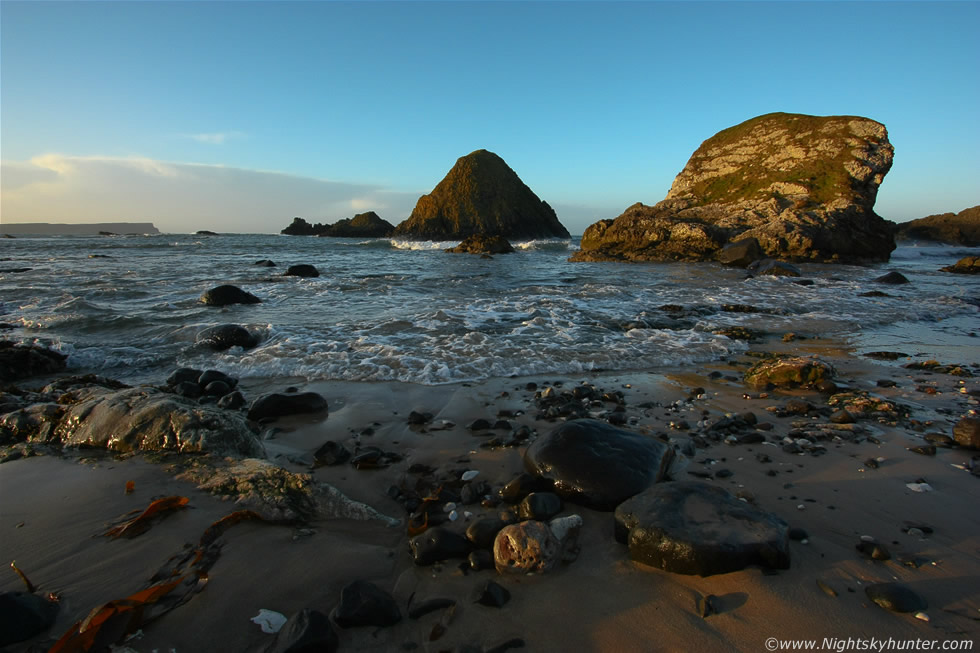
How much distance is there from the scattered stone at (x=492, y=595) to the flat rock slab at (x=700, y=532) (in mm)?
690

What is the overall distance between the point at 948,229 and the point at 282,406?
234 ft

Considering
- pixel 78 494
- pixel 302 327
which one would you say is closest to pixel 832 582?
pixel 78 494

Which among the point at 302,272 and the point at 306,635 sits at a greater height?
the point at 302,272

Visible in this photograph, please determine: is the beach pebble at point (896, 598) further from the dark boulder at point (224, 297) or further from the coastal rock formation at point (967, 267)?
the coastal rock formation at point (967, 267)

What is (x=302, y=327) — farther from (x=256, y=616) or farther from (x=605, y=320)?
(x=256, y=616)

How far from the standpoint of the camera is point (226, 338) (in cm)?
720

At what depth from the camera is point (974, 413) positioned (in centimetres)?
421

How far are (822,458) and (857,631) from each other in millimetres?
1859

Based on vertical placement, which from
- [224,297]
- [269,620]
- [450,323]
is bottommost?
[269,620]

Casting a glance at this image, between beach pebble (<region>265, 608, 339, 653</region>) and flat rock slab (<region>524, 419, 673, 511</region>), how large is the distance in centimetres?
155

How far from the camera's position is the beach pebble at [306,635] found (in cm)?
170

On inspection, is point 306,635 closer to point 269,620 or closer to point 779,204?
point 269,620

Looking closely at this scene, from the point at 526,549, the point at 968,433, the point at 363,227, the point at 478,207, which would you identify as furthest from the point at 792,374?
the point at 363,227

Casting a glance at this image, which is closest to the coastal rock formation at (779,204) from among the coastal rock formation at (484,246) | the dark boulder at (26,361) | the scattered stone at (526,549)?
the coastal rock formation at (484,246)
